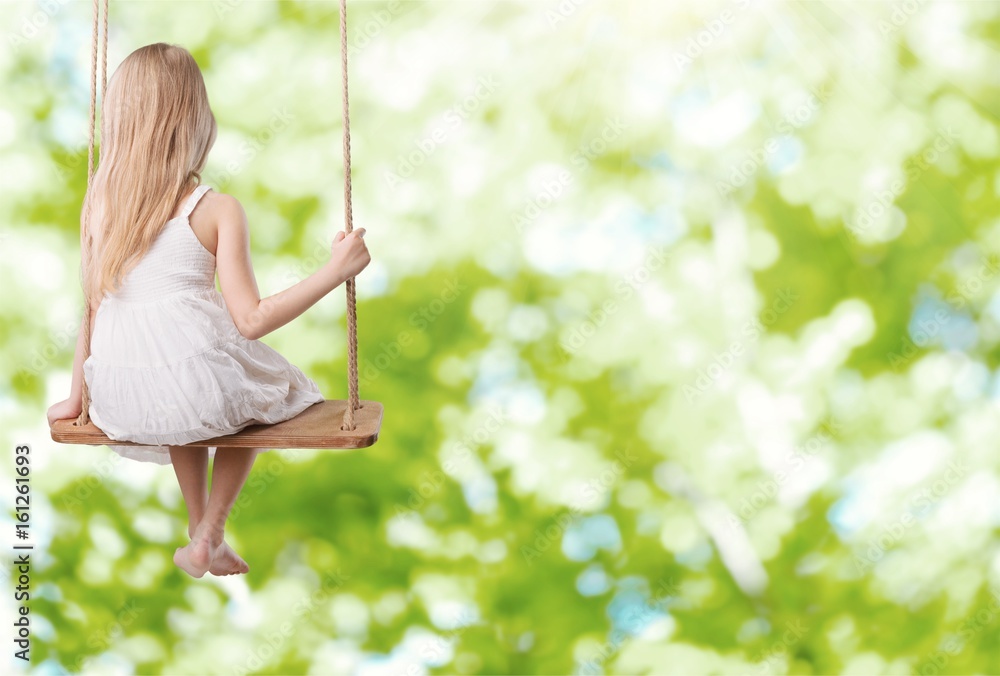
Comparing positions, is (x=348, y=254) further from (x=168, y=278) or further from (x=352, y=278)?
(x=168, y=278)

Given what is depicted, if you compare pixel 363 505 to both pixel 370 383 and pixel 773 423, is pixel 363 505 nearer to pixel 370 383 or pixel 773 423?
pixel 370 383

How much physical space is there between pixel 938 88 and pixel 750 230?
0.77 meters

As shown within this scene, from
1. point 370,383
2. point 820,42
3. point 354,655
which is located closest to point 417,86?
point 370,383

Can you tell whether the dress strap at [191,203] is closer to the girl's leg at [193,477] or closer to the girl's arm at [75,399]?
the girl's arm at [75,399]

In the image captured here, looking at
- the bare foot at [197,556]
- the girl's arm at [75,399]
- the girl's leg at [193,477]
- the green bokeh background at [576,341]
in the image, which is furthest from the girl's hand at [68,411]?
the green bokeh background at [576,341]

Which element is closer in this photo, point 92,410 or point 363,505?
point 92,410

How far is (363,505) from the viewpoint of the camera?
369 centimetres

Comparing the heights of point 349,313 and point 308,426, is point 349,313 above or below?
above

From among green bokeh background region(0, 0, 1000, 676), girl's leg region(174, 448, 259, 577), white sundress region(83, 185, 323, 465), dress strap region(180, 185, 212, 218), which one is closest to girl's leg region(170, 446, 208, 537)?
girl's leg region(174, 448, 259, 577)

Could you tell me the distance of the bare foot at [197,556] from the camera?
6.30 feet

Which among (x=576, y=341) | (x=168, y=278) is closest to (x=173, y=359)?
(x=168, y=278)

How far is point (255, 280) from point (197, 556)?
509 mm

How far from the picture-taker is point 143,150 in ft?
5.86

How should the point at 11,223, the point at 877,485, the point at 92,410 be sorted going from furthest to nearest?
the point at 877,485 < the point at 11,223 < the point at 92,410
